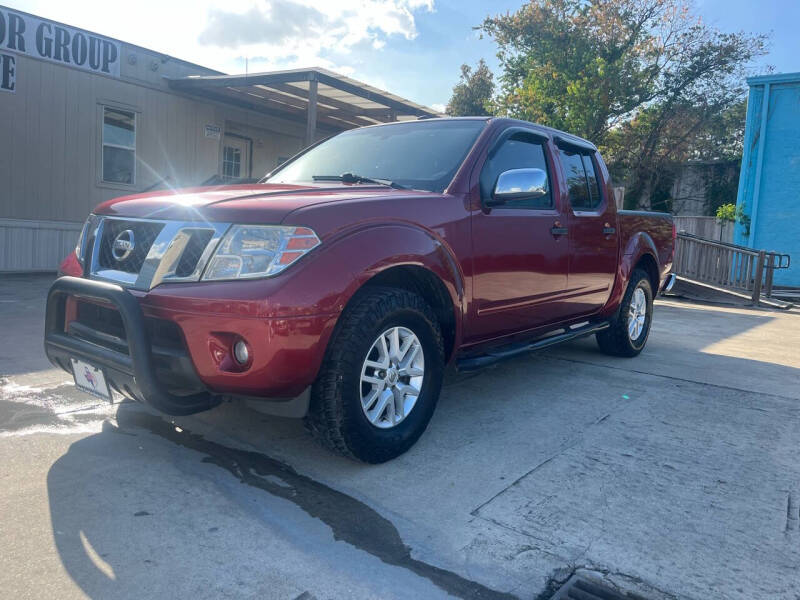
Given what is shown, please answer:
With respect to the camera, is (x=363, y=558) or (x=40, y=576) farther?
(x=363, y=558)

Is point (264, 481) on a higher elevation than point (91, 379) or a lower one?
lower

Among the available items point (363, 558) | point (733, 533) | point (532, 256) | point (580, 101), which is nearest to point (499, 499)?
point (363, 558)

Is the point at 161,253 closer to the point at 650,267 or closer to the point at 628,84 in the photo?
the point at 650,267

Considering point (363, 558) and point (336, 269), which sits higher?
point (336, 269)

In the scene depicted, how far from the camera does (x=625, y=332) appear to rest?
582cm

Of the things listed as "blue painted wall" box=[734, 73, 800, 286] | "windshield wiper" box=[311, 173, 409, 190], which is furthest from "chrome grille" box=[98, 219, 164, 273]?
"blue painted wall" box=[734, 73, 800, 286]

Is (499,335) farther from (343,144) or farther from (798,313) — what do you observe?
(798,313)

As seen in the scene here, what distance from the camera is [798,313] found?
11.2m

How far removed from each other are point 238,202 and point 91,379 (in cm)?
110

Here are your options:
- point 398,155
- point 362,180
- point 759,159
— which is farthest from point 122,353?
point 759,159

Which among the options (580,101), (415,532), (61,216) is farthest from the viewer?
(580,101)

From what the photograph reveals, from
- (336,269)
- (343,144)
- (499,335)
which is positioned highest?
(343,144)

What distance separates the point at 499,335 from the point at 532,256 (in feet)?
1.84

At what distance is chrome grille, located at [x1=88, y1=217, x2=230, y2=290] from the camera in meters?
2.79
